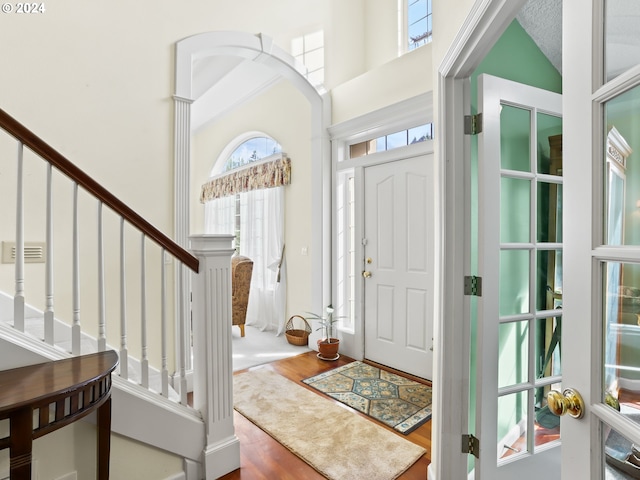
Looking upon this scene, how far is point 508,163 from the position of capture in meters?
1.65

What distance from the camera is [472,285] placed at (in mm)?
1592

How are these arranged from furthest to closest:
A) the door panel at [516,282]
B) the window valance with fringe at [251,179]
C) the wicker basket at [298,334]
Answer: the window valance with fringe at [251,179] → the wicker basket at [298,334] → the door panel at [516,282]

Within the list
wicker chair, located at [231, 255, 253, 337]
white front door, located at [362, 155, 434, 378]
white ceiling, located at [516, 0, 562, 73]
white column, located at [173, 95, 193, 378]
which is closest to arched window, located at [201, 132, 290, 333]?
wicker chair, located at [231, 255, 253, 337]

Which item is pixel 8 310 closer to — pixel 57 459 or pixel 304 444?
pixel 57 459

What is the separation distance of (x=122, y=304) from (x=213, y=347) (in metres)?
0.50

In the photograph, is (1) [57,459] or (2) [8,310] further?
(2) [8,310]

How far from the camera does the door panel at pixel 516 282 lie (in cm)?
155

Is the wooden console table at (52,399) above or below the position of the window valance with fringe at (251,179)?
below

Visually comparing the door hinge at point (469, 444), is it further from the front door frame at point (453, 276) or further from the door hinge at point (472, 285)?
the door hinge at point (472, 285)

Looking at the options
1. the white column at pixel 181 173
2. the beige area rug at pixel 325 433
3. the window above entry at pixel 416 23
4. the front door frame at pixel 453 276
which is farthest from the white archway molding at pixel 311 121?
the front door frame at pixel 453 276

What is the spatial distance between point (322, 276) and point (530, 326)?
7.56 feet

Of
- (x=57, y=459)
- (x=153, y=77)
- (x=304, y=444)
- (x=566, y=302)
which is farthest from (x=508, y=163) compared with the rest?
(x=153, y=77)

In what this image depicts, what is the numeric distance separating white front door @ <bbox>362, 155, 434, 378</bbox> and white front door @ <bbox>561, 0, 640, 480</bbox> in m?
2.23

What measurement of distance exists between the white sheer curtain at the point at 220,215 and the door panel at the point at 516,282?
459 cm
